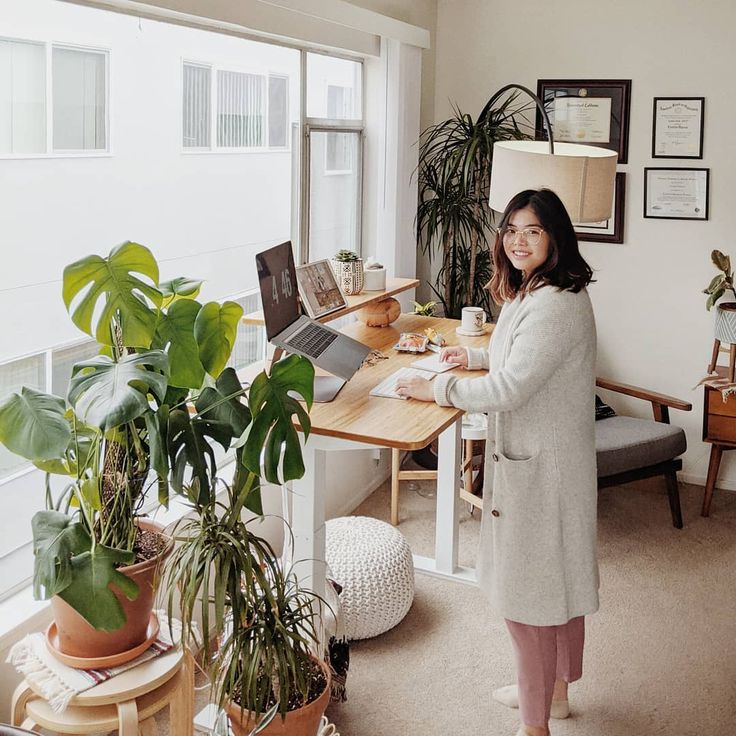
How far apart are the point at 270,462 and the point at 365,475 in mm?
2356

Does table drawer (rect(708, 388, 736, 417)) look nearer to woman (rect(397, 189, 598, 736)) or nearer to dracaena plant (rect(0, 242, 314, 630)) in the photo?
woman (rect(397, 189, 598, 736))

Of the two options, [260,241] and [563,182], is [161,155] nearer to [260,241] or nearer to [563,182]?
[260,241]

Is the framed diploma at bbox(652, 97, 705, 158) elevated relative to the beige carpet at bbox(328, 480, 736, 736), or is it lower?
elevated

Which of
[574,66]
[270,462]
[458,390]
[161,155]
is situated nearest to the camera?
[270,462]

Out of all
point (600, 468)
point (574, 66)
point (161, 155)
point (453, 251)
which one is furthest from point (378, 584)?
point (574, 66)

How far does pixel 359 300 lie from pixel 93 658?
1574 millimetres

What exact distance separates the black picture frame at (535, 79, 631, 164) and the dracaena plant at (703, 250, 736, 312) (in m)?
0.63

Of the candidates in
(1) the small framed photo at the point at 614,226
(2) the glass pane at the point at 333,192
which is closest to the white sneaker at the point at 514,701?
(2) the glass pane at the point at 333,192

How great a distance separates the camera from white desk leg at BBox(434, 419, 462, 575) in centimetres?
346

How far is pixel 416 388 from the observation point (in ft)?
8.39

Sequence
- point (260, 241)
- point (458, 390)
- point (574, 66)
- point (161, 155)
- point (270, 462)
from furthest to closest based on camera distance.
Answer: point (574, 66) < point (260, 241) < point (161, 155) < point (458, 390) < point (270, 462)

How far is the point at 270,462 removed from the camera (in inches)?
78.8

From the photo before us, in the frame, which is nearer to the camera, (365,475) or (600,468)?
(600,468)

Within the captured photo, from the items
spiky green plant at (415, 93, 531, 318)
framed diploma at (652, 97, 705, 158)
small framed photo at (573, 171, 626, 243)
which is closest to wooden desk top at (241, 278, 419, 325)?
spiky green plant at (415, 93, 531, 318)
